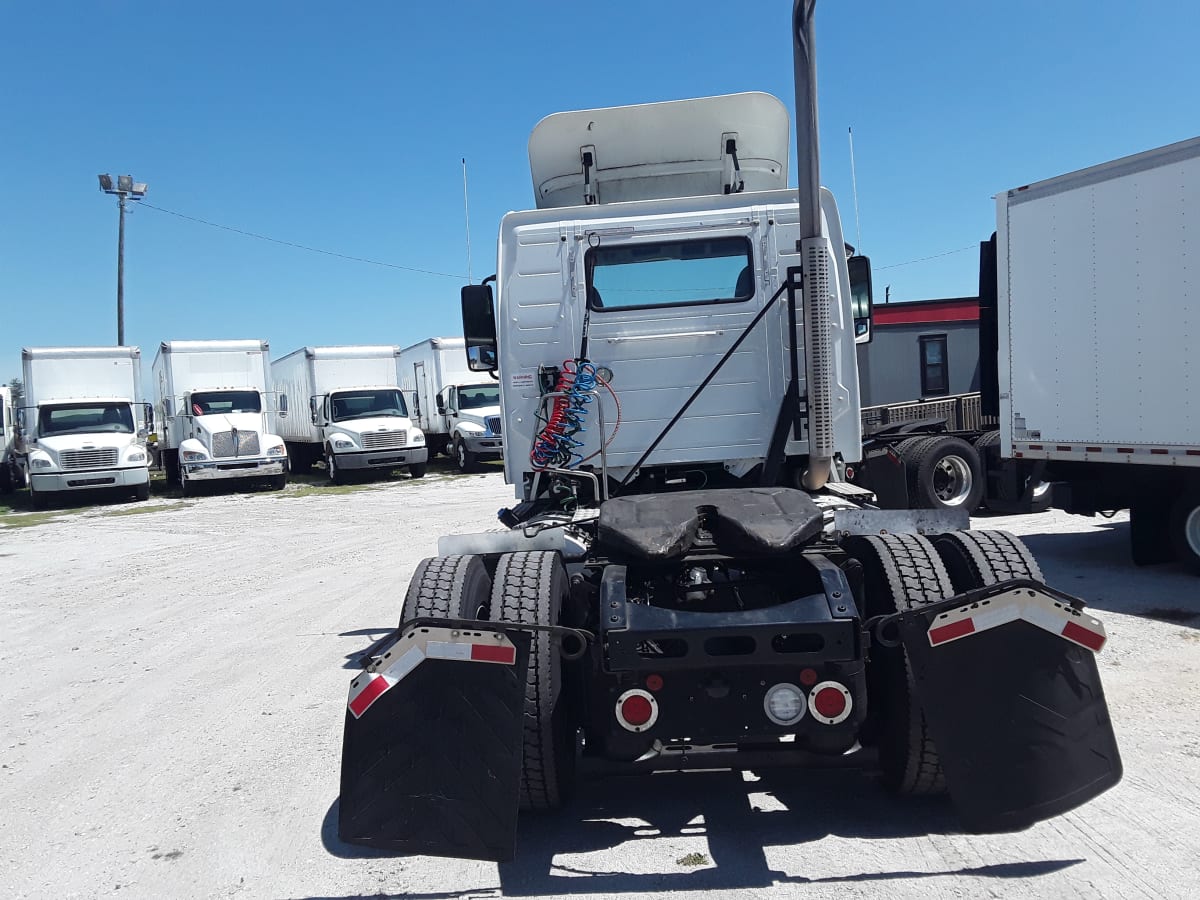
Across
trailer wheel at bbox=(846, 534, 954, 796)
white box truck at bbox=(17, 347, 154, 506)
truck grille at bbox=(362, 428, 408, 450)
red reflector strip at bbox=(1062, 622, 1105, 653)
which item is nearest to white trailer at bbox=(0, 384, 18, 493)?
white box truck at bbox=(17, 347, 154, 506)

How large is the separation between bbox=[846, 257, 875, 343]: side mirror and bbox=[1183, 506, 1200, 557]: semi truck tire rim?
4.46 meters

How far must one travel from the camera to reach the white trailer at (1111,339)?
800 cm

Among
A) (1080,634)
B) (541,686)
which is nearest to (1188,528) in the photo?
(1080,634)

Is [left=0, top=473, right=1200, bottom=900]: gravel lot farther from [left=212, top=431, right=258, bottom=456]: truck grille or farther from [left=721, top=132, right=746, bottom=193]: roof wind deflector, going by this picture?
[left=212, top=431, right=258, bottom=456]: truck grille

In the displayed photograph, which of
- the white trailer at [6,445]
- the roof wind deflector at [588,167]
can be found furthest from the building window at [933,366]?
the white trailer at [6,445]

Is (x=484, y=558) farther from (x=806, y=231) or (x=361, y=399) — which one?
(x=361, y=399)

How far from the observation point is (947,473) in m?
12.3

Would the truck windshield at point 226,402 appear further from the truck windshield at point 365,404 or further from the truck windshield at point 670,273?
the truck windshield at point 670,273

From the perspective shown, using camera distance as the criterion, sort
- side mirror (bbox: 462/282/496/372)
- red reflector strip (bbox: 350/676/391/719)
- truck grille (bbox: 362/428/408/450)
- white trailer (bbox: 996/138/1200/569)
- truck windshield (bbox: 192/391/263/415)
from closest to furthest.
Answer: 1. red reflector strip (bbox: 350/676/391/719)
2. side mirror (bbox: 462/282/496/372)
3. white trailer (bbox: 996/138/1200/569)
4. truck windshield (bbox: 192/391/263/415)
5. truck grille (bbox: 362/428/408/450)

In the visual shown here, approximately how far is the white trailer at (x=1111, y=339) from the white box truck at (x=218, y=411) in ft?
57.7

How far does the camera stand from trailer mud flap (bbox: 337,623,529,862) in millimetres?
3166

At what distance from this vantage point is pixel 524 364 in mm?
5395

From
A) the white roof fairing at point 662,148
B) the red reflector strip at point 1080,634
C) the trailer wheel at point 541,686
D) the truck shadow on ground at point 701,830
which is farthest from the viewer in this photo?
the white roof fairing at point 662,148

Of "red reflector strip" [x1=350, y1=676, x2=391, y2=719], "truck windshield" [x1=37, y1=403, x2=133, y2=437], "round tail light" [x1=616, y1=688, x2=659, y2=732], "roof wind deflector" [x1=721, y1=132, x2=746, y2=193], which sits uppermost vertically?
"roof wind deflector" [x1=721, y1=132, x2=746, y2=193]
